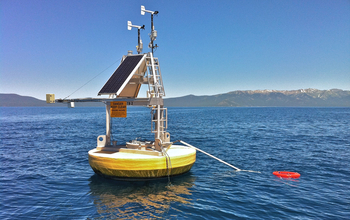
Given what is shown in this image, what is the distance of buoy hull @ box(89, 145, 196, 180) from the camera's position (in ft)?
46.1

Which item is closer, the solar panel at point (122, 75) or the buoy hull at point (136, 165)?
the buoy hull at point (136, 165)

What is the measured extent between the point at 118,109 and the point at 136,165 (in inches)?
186

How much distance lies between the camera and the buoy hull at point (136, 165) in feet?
46.1

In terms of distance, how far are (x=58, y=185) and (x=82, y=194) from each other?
2.83 meters

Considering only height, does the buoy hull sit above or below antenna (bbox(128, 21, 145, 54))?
below

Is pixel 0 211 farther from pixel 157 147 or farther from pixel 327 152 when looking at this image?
pixel 327 152

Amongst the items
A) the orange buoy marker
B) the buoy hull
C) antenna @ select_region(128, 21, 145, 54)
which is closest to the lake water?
the orange buoy marker

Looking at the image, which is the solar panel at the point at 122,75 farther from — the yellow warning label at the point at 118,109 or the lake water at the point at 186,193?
the lake water at the point at 186,193

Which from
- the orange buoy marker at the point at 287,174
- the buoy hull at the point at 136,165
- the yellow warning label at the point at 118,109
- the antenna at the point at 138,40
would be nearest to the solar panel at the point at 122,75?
the antenna at the point at 138,40

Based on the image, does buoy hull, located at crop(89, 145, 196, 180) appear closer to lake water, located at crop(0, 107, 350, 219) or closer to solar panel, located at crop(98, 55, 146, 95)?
lake water, located at crop(0, 107, 350, 219)

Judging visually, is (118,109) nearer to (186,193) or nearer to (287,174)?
(186,193)

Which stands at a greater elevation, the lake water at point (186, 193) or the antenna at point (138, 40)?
the antenna at point (138, 40)

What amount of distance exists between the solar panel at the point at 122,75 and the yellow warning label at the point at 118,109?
4.51 feet

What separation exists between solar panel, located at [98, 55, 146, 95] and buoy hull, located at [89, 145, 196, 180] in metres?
4.58
